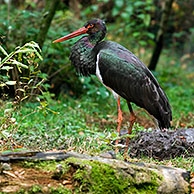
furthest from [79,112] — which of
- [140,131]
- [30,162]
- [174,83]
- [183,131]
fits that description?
[174,83]

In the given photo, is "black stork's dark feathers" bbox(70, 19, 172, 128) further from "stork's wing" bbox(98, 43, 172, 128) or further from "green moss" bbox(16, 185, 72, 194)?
"green moss" bbox(16, 185, 72, 194)

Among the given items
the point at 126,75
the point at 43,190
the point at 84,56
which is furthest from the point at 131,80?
the point at 43,190

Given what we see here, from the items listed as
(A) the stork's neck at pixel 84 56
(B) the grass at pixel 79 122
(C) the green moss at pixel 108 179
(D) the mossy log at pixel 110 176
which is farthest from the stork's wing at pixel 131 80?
(C) the green moss at pixel 108 179

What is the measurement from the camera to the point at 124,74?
3990mm

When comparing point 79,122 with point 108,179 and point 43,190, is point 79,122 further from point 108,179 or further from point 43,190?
point 43,190

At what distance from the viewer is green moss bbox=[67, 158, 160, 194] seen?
95.0 inches

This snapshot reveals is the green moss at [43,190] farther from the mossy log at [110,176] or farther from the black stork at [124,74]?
the black stork at [124,74]

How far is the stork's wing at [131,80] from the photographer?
156 inches

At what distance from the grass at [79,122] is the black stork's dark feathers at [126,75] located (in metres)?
0.43

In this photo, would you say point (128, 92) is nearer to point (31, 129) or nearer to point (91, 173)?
point (31, 129)

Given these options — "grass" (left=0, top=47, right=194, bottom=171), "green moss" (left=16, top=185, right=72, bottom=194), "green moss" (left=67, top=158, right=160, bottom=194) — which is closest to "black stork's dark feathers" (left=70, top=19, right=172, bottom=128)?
"grass" (left=0, top=47, right=194, bottom=171)

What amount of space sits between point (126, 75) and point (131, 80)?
86mm

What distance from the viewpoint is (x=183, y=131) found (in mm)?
4500

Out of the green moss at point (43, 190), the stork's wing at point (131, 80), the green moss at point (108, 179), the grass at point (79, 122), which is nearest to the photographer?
the green moss at point (43, 190)
